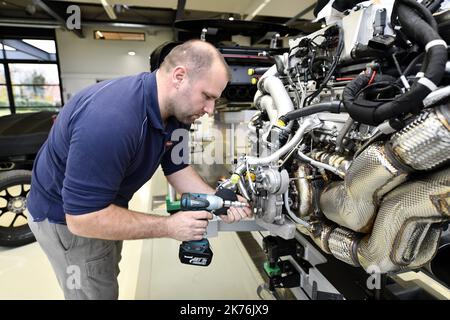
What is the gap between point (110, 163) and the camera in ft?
3.12

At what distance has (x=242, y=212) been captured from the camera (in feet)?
4.37

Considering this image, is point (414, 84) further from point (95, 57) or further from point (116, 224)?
point (95, 57)

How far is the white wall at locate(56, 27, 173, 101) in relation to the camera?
25.2 feet

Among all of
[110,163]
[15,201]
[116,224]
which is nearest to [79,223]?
[116,224]

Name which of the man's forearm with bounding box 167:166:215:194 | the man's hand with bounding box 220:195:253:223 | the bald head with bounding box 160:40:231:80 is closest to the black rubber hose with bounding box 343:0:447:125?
the bald head with bounding box 160:40:231:80

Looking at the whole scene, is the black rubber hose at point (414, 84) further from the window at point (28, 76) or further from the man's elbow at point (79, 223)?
the window at point (28, 76)

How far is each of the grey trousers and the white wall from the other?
7270mm

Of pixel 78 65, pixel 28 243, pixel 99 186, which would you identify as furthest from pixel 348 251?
pixel 78 65

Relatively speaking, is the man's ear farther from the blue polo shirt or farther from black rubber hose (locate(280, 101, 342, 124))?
black rubber hose (locate(280, 101, 342, 124))

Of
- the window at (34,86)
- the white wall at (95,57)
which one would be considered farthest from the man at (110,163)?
the window at (34,86)

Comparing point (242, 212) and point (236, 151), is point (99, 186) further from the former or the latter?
point (236, 151)

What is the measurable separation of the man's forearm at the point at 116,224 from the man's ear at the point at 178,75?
1.69ft

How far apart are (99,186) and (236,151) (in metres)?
2.15
